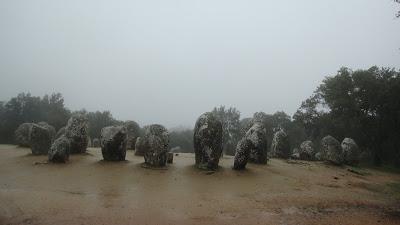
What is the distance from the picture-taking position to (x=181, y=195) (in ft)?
41.5

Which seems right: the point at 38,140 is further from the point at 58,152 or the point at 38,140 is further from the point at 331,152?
the point at 331,152

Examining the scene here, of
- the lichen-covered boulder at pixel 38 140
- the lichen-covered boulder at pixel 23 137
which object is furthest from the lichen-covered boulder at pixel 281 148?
the lichen-covered boulder at pixel 23 137

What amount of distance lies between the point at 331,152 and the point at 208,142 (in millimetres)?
10787

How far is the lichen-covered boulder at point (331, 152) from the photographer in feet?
79.1

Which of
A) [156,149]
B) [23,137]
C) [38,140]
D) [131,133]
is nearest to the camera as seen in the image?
[156,149]

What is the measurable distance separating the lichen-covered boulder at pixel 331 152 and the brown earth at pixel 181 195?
452 cm

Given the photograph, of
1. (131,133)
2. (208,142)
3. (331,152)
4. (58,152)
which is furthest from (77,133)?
(331,152)

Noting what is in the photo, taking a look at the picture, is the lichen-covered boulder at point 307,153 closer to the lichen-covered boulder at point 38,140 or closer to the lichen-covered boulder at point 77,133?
the lichen-covered boulder at point 77,133

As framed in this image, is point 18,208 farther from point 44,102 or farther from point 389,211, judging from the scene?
point 44,102

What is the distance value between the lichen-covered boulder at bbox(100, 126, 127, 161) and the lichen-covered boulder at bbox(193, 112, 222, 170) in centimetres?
413

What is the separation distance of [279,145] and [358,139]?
373 inches

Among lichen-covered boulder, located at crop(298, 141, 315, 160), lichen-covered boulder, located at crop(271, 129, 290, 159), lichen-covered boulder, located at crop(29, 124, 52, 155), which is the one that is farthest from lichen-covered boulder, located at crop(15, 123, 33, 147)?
lichen-covered boulder, located at crop(298, 141, 315, 160)

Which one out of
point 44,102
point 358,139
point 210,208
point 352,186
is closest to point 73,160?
point 210,208

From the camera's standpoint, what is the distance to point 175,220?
9.65 metres
